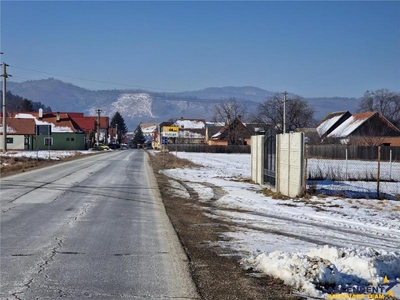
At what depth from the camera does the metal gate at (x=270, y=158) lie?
21.4 metres

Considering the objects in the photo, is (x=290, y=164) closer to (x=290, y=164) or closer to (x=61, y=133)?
(x=290, y=164)

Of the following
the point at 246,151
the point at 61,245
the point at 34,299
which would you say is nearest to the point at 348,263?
the point at 34,299

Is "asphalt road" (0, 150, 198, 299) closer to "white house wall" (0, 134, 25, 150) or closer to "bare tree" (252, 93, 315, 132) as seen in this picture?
"white house wall" (0, 134, 25, 150)

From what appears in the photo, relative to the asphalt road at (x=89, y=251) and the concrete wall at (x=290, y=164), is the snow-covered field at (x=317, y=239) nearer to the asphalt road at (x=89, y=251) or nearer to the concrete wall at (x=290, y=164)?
the concrete wall at (x=290, y=164)

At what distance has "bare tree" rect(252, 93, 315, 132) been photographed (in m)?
97.9

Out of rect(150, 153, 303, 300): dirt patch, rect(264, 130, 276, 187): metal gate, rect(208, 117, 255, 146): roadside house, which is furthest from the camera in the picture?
rect(208, 117, 255, 146): roadside house

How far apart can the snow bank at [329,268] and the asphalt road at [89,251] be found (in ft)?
4.23

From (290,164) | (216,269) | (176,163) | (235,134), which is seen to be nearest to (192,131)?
(235,134)

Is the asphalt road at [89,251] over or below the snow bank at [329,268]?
below

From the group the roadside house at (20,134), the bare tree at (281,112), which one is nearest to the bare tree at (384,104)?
the bare tree at (281,112)

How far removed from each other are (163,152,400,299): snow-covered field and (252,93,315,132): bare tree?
257ft

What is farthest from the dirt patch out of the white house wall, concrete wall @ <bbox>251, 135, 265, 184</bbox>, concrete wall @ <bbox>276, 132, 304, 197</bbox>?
the white house wall

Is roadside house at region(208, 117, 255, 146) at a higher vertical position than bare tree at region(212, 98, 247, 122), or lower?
lower

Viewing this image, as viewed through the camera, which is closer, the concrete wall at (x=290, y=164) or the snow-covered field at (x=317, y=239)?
the snow-covered field at (x=317, y=239)
